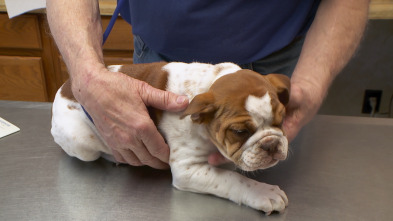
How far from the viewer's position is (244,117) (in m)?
0.86

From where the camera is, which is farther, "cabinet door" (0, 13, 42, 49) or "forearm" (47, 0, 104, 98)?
"cabinet door" (0, 13, 42, 49)

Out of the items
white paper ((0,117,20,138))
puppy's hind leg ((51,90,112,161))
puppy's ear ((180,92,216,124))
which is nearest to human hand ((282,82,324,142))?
puppy's ear ((180,92,216,124))

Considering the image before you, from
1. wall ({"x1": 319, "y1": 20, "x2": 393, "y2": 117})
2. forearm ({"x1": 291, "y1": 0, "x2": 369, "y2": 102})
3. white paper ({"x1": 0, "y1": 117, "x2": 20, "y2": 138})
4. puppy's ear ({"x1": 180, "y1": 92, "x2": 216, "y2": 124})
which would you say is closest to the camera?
puppy's ear ({"x1": 180, "y1": 92, "x2": 216, "y2": 124})

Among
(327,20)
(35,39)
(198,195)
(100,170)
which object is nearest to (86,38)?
(100,170)

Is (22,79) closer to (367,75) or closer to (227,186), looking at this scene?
(227,186)

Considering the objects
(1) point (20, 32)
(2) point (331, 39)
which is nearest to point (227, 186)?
(2) point (331, 39)

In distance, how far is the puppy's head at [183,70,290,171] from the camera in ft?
2.84

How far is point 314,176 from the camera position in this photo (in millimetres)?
1089

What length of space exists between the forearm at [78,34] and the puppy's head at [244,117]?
1.07ft

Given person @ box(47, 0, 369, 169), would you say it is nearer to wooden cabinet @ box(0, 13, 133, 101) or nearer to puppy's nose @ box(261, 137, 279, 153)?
puppy's nose @ box(261, 137, 279, 153)

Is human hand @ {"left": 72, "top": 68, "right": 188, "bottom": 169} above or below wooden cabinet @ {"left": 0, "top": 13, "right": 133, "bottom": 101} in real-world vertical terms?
above

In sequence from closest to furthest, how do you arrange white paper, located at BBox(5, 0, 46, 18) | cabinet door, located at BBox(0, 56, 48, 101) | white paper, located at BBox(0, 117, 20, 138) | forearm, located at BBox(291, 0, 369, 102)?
forearm, located at BBox(291, 0, 369, 102)
white paper, located at BBox(0, 117, 20, 138)
white paper, located at BBox(5, 0, 46, 18)
cabinet door, located at BBox(0, 56, 48, 101)

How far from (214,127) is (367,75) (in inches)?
77.3

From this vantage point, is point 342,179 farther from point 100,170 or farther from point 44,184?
point 44,184
